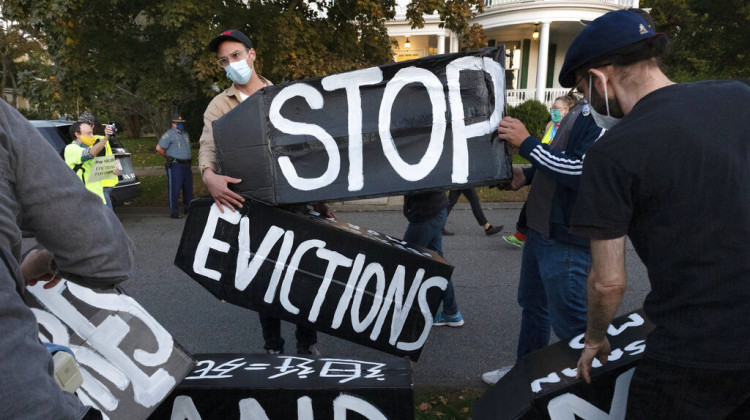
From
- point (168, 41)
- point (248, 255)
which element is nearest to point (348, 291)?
point (248, 255)

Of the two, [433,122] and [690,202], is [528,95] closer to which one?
[433,122]

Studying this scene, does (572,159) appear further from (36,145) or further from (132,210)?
(132,210)

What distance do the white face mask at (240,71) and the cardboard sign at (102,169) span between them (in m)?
4.58

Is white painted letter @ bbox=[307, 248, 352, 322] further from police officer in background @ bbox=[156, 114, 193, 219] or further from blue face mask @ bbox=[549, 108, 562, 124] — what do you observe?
police officer in background @ bbox=[156, 114, 193, 219]

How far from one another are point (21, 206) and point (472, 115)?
2.01 meters

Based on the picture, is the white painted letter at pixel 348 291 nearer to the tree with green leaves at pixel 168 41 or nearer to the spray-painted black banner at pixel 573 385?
the spray-painted black banner at pixel 573 385

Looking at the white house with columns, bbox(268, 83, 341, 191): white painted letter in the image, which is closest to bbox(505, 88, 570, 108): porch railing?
the white house with columns

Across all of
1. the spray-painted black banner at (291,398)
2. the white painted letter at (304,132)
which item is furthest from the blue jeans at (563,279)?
the white painted letter at (304,132)

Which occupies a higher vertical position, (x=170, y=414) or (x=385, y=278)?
(x=385, y=278)

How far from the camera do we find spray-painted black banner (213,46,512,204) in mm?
2555

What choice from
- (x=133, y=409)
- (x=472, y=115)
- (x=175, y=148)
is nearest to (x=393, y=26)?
(x=175, y=148)

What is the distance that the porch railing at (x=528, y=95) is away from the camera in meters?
17.2

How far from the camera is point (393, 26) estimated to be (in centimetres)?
1848

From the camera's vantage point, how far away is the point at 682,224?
141cm
